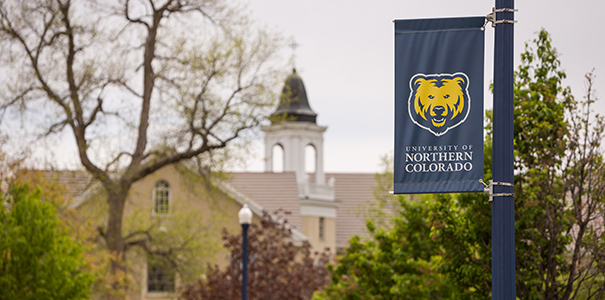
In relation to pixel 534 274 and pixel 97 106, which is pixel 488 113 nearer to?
pixel 534 274

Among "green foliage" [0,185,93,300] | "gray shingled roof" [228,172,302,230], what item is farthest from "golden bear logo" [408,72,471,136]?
"gray shingled roof" [228,172,302,230]

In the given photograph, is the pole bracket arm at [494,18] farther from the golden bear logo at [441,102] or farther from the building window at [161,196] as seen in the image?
the building window at [161,196]

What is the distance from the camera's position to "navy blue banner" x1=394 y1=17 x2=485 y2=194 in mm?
6547

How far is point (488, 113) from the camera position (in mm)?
12109

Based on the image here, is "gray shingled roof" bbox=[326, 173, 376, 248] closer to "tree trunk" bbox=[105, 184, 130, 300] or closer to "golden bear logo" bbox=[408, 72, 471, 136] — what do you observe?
"tree trunk" bbox=[105, 184, 130, 300]

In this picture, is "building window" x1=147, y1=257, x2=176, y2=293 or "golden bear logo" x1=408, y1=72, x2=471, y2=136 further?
"building window" x1=147, y1=257, x2=176, y2=293

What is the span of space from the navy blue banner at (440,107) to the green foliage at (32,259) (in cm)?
1278

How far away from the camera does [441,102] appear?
21.6 feet

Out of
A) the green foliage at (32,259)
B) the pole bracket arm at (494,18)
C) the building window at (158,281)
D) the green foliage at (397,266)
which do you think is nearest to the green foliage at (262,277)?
the green foliage at (397,266)

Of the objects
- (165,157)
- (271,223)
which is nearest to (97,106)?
(165,157)

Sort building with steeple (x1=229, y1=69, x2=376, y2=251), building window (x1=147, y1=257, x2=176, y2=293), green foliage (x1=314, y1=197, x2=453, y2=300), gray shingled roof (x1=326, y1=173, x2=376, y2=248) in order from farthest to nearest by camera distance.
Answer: gray shingled roof (x1=326, y1=173, x2=376, y2=248)
building with steeple (x1=229, y1=69, x2=376, y2=251)
building window (x1=147, y1=257, x2=176, y2=293)
green foliage (x1=314, y1=197, x2=453, y2=300)

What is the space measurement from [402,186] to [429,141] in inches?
16.3

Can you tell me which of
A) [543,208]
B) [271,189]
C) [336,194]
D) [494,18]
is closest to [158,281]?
[271,189]

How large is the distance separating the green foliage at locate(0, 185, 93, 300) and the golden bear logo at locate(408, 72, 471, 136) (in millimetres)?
12881
